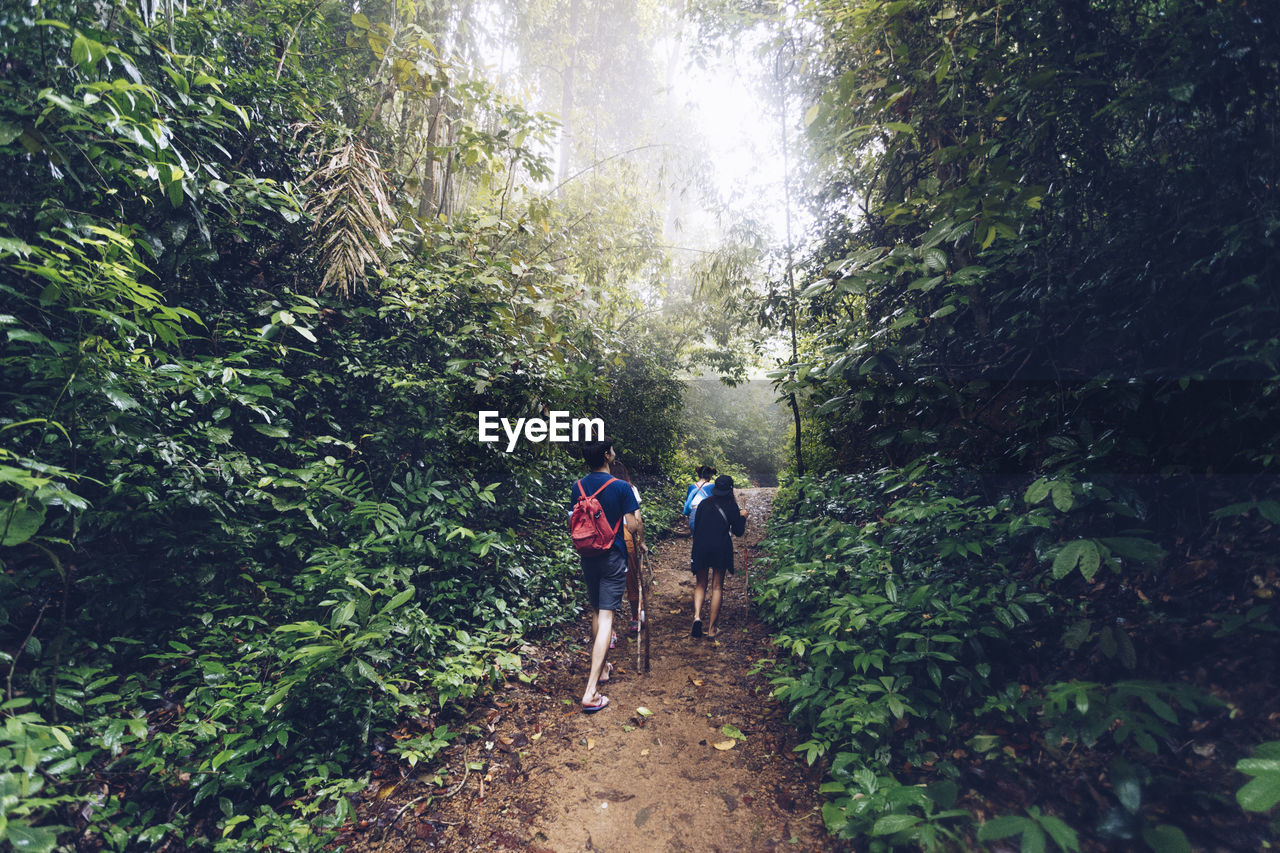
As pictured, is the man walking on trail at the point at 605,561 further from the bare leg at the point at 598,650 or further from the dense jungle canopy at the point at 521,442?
the dense jungle canopy at the point at 521,442

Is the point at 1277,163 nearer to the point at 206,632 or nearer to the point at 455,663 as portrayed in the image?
the point at 455,663

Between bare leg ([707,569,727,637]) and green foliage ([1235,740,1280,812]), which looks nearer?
green foliage ([1235,740,1280,812])

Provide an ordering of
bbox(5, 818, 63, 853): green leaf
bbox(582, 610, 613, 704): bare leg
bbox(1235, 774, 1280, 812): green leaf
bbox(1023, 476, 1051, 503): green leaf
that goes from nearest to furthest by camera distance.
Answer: bbox(1235, 774, 1280, 812): green leaf, bbox(5, 818, 63, 853): green leaf, bbox(1023, 476, 1051, 503): green leaf, bbox(582, 610, 613, 704): bare leg

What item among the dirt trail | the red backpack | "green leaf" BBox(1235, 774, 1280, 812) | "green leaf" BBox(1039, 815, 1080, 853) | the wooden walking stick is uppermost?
the red backpack

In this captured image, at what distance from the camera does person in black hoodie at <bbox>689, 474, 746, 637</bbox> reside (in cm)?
502

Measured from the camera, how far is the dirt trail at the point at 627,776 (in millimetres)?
2607

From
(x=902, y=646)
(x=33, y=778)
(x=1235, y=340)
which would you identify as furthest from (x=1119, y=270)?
(x=33, y=778)

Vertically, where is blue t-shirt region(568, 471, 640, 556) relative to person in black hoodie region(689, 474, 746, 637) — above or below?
above

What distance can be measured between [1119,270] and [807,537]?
147 inches

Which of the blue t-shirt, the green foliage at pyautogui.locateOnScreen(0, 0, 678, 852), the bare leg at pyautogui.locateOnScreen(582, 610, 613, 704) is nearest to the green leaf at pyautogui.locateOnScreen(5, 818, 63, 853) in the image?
the green foliage at pyautogui.locateOnScreen(0, 0, 678, 852)

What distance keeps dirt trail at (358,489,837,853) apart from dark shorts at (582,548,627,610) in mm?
799

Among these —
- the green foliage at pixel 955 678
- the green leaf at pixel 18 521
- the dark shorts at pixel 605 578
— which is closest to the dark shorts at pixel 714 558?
the green foliage at pixel 955 678

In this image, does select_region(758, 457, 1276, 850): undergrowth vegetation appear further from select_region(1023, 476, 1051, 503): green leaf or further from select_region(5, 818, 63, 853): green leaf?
select_region(5, 818, 63, 853): green leaf

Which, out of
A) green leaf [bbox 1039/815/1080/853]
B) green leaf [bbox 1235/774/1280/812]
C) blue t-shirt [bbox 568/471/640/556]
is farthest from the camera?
blue t-shirt [bbox 568/471/640/556]
